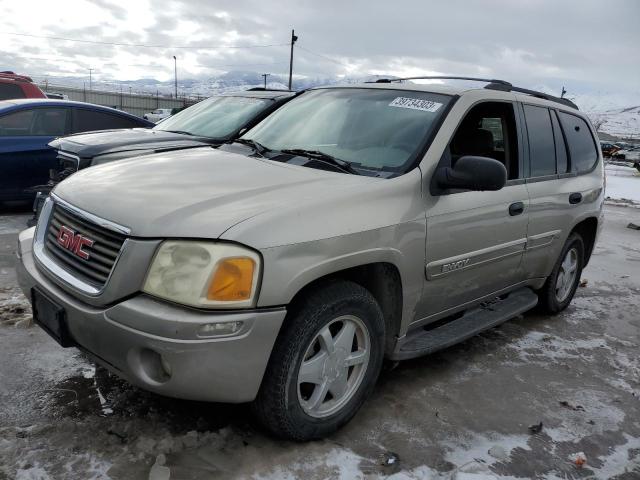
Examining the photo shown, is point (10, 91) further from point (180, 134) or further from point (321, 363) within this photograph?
point (321, 363)

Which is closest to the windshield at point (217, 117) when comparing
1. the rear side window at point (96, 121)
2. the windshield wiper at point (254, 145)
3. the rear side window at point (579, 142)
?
the rear side window at point (96, 121)

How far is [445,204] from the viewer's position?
310cm

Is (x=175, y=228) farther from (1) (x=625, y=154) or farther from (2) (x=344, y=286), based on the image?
(1) (x=625, y=154)

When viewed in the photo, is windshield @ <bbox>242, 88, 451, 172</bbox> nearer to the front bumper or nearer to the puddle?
the front bumper

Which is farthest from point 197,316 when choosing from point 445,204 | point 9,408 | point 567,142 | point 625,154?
point 625,154

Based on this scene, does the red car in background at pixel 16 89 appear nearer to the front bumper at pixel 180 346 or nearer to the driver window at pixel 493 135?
the driver window at pixel 493 135

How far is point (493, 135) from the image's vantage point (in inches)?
151

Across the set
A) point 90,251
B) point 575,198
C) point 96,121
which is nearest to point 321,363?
point 90,251

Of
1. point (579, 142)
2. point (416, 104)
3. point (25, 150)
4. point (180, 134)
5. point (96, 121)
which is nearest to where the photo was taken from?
point (416, 104)

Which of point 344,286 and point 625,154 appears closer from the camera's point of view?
point 344,286

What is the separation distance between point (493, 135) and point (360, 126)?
1.00m

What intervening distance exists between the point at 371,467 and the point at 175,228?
1.38 meters

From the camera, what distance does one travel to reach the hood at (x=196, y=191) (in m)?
2.33

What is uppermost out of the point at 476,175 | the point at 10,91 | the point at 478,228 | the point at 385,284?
the point at 10,91
